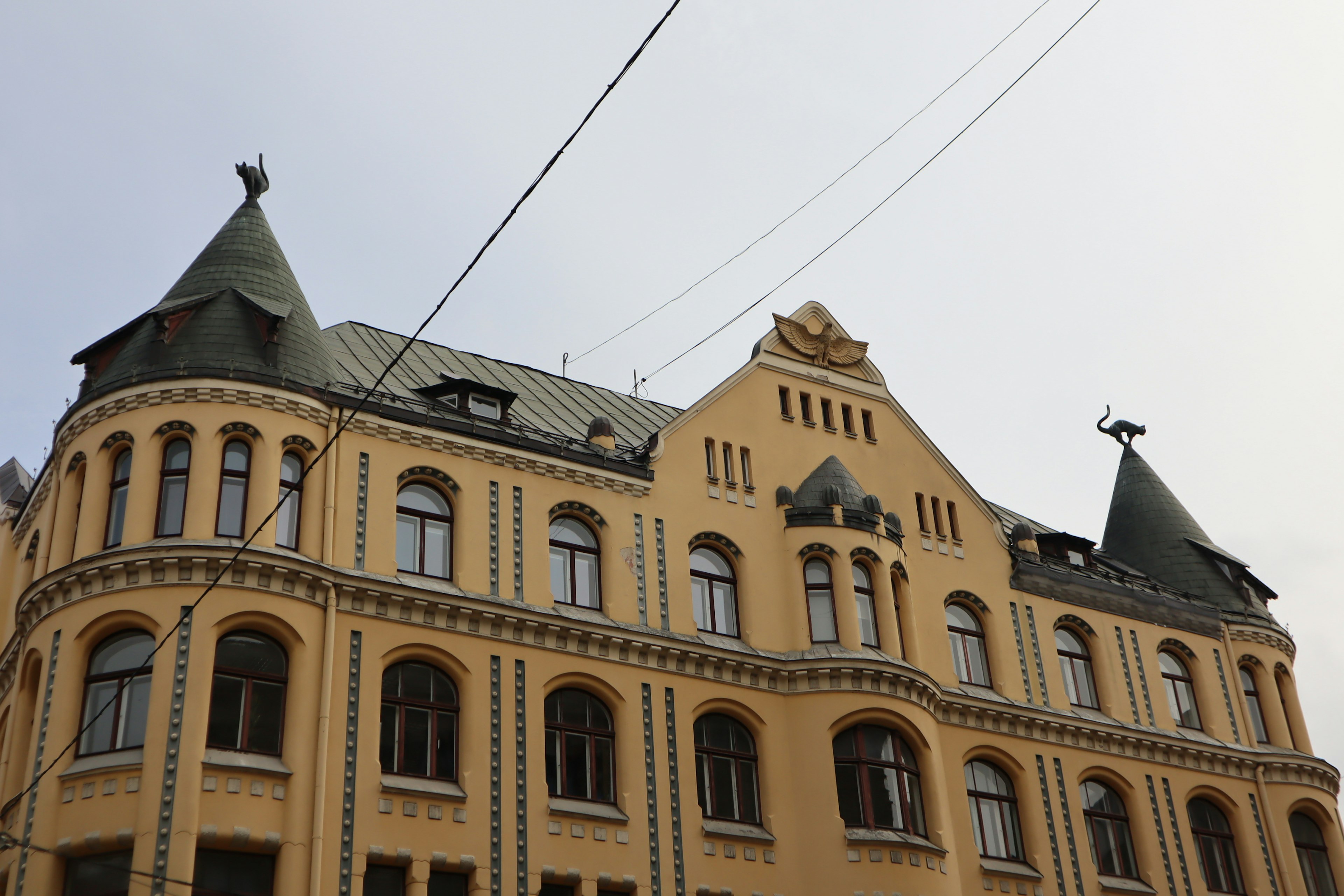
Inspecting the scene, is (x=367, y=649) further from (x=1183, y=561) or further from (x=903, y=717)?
(x=1183, y=561)

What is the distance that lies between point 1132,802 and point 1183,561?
29.4ft

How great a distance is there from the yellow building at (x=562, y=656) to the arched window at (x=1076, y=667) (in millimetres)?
87

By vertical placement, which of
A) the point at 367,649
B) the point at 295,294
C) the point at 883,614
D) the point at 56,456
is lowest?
the point at 367,649

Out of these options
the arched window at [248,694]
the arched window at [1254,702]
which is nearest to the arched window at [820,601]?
the arched window at [248,694]

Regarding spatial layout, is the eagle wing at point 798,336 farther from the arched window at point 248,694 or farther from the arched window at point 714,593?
the arched window at point 248,694

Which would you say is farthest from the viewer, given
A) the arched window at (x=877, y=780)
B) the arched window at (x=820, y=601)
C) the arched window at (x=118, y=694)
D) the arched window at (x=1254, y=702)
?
the arched window at (x=1254, y=702)

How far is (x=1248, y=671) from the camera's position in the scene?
129ft

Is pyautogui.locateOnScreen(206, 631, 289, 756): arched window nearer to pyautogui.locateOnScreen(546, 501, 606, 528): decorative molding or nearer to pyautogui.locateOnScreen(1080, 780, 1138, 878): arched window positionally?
pyautogui.locateOnScreen(546, 501, 606, 528): decorative molding

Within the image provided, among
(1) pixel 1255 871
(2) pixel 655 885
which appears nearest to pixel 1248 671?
(1) pixel 1255 871

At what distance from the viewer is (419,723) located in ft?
86.6

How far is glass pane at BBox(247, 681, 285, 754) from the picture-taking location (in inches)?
967

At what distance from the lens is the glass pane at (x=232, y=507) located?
26328 millimetres

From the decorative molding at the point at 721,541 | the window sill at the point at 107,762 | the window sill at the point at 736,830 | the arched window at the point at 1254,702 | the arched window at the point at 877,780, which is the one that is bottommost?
the window sill at the point at 736,830

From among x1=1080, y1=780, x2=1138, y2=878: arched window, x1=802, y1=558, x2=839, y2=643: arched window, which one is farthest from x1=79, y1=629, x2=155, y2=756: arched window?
x1=1080, y1=780, x2=1138, y2=878: arched window
